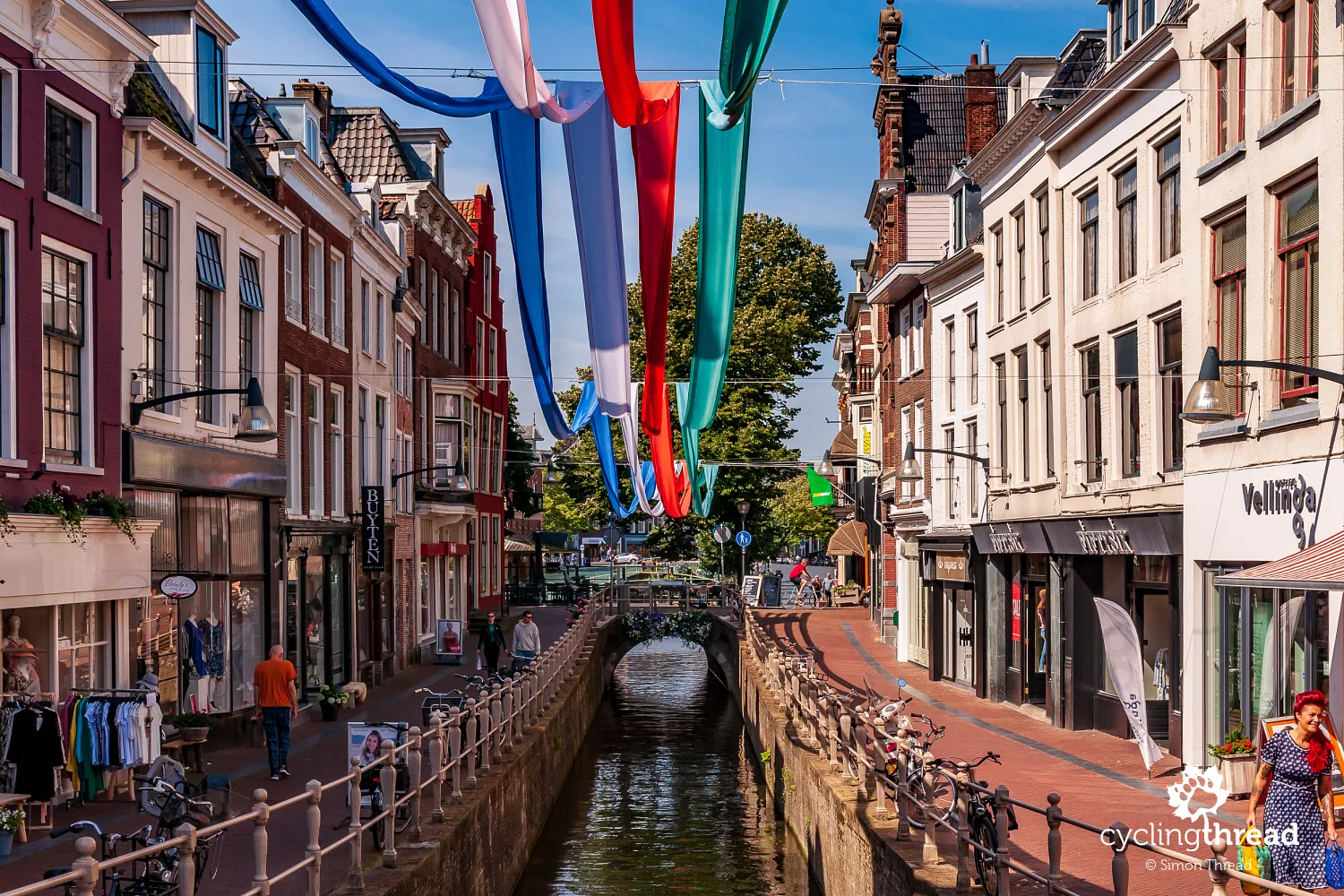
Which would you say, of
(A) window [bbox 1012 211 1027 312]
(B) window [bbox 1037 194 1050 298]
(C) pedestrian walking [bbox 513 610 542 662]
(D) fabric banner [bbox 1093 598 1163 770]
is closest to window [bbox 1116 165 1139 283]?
(B) window [bbox 1037 194 1050 298]

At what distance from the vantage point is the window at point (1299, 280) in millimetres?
15320

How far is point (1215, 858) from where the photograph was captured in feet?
22.4

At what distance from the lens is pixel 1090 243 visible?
23.2 metres

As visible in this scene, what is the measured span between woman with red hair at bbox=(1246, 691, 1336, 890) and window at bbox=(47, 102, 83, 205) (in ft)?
42.6

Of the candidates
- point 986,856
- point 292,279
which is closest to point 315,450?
point 292,279

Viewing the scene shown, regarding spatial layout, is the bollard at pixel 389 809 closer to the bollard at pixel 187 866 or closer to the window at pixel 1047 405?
the bollard at pixel 187 866

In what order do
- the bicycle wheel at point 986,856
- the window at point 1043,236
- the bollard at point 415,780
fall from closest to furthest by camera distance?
the bicycle wheel at point 986,856 < the bollard at point 415,780 < the window at point 1043,236

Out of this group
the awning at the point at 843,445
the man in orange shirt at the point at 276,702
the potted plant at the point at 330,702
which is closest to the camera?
the man in orange shirt at the point at 276,702

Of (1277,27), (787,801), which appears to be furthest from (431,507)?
(1277,27)

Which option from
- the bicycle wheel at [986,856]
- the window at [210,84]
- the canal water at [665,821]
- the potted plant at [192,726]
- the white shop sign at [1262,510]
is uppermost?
the window at [210,84]

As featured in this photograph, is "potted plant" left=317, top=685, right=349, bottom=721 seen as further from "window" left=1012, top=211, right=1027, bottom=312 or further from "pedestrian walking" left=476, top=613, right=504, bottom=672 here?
"window" left=1012, top=211, right=1027, bottom=312

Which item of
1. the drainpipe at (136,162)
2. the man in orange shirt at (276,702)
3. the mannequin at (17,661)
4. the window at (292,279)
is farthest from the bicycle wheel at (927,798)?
the window at (292,279)

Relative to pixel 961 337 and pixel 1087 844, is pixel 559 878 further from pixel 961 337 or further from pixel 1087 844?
pixel 961 337

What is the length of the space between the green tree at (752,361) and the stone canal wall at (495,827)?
24.2m
